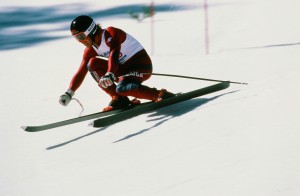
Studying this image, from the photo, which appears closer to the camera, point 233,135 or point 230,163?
point 230,163

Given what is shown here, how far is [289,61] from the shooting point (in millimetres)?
5441

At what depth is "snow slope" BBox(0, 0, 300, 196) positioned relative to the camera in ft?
9.50

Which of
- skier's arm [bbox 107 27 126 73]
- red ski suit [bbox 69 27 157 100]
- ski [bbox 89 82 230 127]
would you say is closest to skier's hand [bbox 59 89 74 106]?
red ski suit [bbox 69 27 157 100]

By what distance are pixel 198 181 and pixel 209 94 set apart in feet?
6.91

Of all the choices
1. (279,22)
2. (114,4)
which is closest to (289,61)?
(279,22)

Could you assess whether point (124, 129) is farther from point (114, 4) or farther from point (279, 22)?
point (114, 4)

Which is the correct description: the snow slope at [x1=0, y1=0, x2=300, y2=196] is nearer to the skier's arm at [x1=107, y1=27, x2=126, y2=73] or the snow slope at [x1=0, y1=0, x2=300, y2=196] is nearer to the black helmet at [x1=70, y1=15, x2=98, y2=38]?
the skier's arm at [x1=107, y1=27, x2=126, y2=73]

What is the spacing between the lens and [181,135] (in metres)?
3.70

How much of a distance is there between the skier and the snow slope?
327 millimetres

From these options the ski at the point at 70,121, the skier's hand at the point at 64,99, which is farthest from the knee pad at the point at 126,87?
the skier's hand at the point at 64,99

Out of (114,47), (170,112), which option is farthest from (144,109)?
(114,47)

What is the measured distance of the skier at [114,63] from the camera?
427 cm

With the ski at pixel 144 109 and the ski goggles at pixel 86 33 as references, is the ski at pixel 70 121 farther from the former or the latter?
the ski goggles at pixel 86 33

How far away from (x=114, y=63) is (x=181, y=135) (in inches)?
40.7
